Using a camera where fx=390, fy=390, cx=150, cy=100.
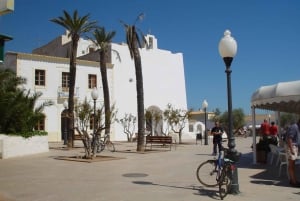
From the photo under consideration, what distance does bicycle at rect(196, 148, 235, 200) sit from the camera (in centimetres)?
889

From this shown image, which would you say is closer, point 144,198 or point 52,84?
point 144,198

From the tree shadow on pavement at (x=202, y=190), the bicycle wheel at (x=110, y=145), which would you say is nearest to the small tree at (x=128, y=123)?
the bicycle wheel at (x=110, y=145)

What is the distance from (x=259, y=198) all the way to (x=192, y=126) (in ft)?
132

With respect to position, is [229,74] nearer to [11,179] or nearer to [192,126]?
[11,179]

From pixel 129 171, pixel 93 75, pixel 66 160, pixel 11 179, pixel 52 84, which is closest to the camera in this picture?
pixel 11 179

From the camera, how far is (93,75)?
38.7 meters

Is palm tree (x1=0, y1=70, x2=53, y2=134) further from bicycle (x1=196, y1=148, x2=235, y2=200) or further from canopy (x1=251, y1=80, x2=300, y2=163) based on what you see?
bicycle (x1=196, y1=148, x2=235, y2=200)

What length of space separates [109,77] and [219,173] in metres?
31.1

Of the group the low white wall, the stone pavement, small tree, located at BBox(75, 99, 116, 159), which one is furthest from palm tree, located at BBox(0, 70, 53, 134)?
the stone pavement

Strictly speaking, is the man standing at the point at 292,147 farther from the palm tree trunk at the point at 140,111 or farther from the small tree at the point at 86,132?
the palm tree trunk at the point at 140,111

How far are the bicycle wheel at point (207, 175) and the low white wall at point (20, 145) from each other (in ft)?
40.4

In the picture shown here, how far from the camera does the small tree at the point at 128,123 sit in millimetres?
39344

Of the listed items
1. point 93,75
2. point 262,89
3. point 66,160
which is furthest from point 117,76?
point 262,89

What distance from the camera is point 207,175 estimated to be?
9953 millimetres
